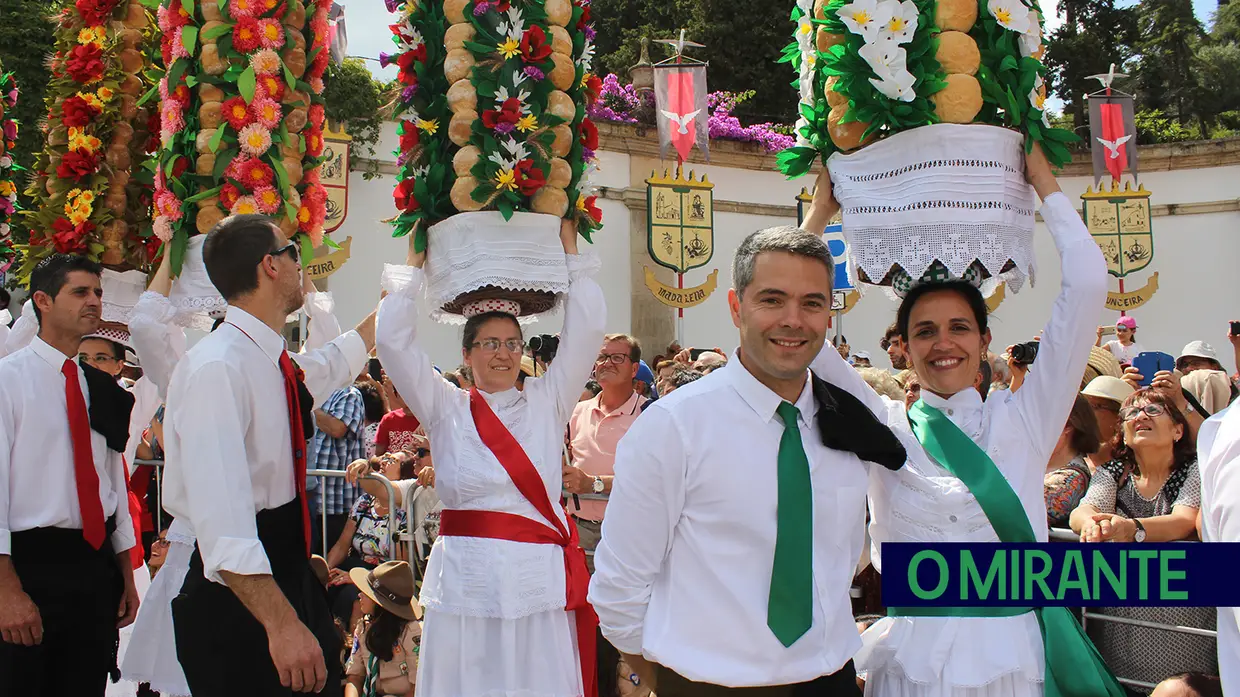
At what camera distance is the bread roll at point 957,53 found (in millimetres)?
2992

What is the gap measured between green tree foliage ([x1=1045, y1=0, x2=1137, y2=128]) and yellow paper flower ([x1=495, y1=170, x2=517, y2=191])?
79.1ft

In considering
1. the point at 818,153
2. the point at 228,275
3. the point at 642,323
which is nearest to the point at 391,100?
the point at 228,275

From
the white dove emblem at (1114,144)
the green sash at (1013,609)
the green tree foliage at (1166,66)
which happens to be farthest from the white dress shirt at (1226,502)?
the green tree foliage at (1166,66)

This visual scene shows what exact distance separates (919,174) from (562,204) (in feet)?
5.03

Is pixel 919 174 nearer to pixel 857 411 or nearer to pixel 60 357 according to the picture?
pixel 857 411

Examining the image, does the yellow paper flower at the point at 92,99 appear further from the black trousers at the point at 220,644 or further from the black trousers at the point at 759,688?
the black trousers at the point at 759,688

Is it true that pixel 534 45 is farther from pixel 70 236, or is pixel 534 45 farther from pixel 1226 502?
pixel 1226 502

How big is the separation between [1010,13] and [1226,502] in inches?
55.6

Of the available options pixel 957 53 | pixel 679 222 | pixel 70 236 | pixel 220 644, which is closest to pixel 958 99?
pixel 957 53

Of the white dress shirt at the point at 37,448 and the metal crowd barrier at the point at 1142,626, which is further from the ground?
the white dress shirt at the point at 37,448

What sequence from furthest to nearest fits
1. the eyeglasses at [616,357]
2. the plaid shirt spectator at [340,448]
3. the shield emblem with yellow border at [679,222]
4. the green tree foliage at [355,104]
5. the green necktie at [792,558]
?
the shield emblem with yellow border at [679,222] → the green tree foliage at [355,104] → the plaid shirt spectator at [340,448] → the eyeglasses at [616,357] → the green necktie at [792,558]

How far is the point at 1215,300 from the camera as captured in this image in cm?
1927

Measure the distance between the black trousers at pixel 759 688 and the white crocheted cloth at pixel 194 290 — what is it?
2.54 metres

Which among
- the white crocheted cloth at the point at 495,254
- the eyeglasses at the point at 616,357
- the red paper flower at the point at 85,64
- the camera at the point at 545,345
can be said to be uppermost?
the red paper flower at the point at 85,64
